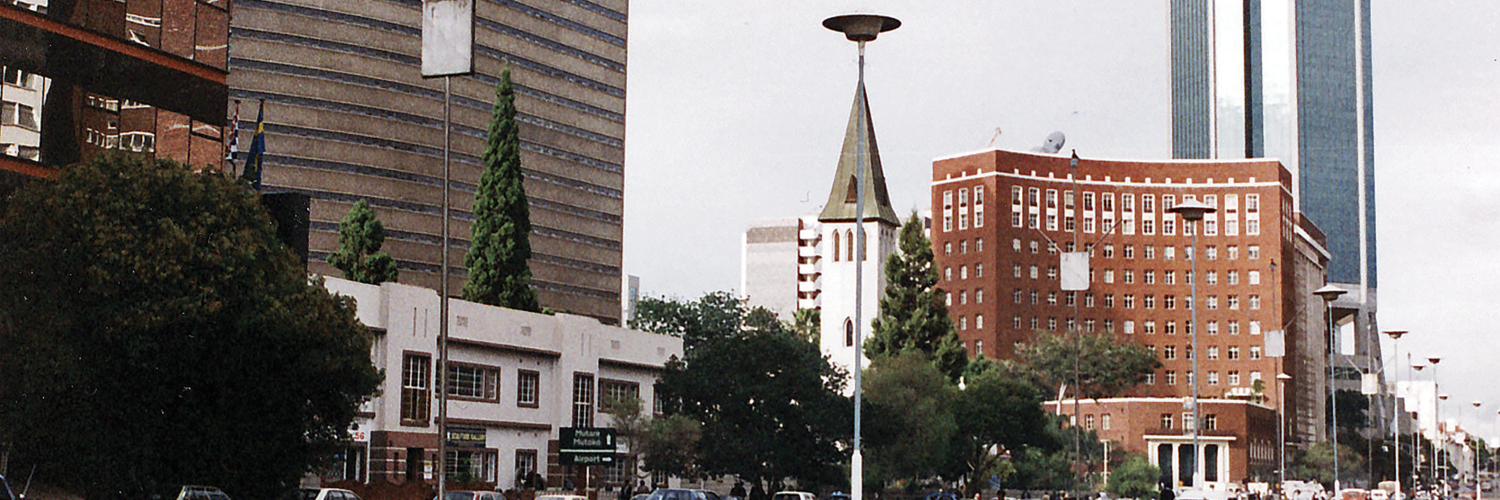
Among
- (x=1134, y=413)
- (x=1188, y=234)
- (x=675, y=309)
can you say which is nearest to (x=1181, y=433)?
(x=1134, y=413)

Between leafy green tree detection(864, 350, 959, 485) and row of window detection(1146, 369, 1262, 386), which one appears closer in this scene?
leafy green tree detection(864, 350, 959, 485)

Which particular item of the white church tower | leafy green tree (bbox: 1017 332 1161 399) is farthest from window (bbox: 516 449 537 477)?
leafy green tree (bbox: 1017 332 1161 399)

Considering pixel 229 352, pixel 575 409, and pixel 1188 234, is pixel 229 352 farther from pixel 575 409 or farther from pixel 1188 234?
pixel 1188 234

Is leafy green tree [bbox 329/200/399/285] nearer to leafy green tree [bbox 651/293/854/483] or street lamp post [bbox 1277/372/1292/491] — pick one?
leafy green tree [bbox 651/293/854/483]

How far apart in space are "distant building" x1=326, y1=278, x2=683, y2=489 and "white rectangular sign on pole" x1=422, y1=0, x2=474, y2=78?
25.7m

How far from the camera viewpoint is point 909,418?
80375 millimetres

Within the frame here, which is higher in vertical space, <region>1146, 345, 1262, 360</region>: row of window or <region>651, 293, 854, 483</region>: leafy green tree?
<region>1146, 345, 1262, 360</region>: row of window

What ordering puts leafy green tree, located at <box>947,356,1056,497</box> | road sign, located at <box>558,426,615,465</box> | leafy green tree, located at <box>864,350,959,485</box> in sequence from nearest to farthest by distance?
road sign, located at <box>558,426,615,465</box>, leafy green tree, located at <box>864,350,959,485</box>, leafy green tree, located at <box>947,356,1056,497</box>

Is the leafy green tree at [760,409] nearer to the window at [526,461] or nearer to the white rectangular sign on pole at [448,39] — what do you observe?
the window at [526,461]

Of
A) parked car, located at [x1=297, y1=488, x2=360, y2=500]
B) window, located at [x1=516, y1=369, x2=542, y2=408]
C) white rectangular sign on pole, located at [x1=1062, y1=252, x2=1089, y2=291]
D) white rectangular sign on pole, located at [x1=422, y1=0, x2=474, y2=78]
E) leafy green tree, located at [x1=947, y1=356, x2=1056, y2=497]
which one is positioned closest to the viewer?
white rectangular sign on pole, located at [x1=422, y1=0, x2=474, y2=78]

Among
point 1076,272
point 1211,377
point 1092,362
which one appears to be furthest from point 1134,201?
point 1076,272

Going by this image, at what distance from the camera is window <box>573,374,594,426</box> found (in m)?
73.2

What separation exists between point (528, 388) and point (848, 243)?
258 ft

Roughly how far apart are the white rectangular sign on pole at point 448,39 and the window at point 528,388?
37329mm
